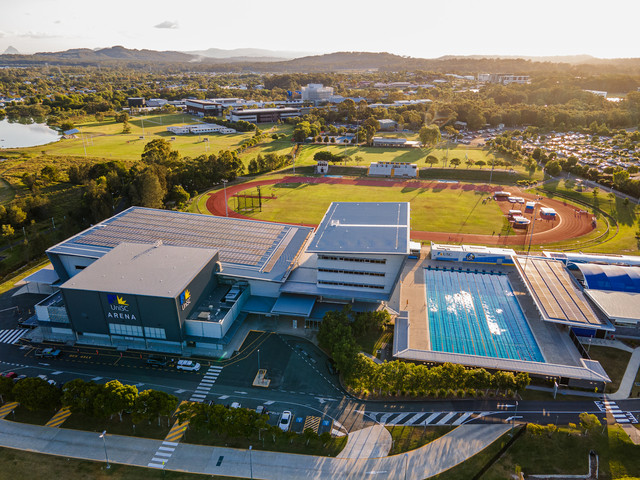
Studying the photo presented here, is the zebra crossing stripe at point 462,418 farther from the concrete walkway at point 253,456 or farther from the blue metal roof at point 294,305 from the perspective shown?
the blue metal roof at point 294,305

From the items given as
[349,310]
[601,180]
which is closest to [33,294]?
[349,310]

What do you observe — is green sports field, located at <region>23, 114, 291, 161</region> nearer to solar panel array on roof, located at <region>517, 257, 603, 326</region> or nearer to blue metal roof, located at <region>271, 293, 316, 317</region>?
blue metal roof, located at <region>271, 293, 316, 317</region>

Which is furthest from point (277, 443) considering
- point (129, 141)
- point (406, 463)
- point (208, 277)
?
point (129, 141)

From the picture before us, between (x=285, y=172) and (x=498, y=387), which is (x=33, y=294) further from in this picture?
(x=285, y=172)

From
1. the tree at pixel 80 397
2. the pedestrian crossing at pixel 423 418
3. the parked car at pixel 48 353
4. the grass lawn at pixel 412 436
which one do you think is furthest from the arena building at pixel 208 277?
the grass lawn at pixel 412 436

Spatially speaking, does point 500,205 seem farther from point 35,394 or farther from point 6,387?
point 6,387
